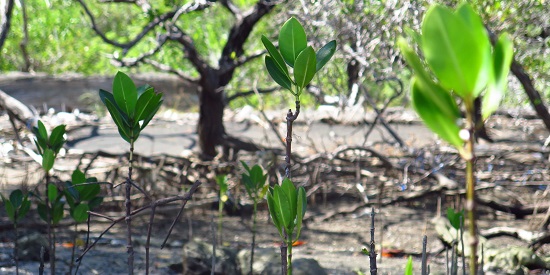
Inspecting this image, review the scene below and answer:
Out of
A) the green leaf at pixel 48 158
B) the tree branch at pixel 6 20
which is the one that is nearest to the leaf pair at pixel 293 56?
the green leaf at pixel 48 158

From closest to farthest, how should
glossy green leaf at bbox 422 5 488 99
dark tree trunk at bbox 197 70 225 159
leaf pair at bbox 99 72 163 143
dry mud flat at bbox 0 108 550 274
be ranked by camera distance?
glossy green leaf at bbox 422 5 488 99, leaf pair at bbox 99 72 163 143, dry mud flat at bbox 0 108 550 274, dark tree trunk at bbox 197 70 225 159

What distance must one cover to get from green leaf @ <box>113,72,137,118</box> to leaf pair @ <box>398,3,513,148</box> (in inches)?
37.1

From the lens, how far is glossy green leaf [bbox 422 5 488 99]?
94cm

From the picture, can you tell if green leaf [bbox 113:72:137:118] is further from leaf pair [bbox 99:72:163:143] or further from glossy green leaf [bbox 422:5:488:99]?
glossy green leaf [bbox 422:5:488:99]

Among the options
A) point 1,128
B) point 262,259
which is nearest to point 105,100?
point 262,259

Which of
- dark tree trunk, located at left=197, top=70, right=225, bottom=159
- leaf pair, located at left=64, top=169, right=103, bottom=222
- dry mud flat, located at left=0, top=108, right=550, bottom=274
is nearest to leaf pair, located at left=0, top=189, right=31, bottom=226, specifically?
leaf pair, located at left=64, top=169, right=103, bottom=222

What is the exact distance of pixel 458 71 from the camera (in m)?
0.96

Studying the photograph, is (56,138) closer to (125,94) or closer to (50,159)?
(50,159)

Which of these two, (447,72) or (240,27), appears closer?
(447,72)

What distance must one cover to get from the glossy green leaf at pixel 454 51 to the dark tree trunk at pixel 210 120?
18.7ft

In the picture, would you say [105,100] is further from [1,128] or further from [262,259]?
[1,128]

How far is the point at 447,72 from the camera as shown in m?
0.96

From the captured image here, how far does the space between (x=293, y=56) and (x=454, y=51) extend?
83cm

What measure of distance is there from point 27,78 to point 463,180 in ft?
22.0
